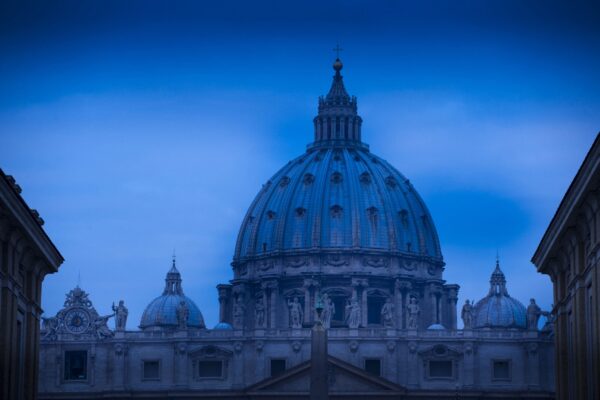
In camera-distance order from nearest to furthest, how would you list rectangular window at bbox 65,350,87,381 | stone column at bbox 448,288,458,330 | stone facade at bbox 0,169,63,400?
stone facade at bbox 0,169,63,400 → rectangular window at bbox 65,350,87,381 → stone column at bbox 448,288,458,330

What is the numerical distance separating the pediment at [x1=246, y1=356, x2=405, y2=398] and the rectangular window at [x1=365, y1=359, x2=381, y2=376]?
3.18 m

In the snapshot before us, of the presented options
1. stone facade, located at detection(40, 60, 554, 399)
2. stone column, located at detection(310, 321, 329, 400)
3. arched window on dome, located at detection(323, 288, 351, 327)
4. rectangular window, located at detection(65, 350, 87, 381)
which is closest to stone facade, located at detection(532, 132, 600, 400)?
stone column, located at detection(310, 321, 329, 400)

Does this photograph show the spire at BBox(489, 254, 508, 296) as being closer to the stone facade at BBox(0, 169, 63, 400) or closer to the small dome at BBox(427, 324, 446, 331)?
the small dome at BBox(427, 324, 446, 331)

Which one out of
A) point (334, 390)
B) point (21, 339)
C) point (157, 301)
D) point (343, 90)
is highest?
point (343, 90)

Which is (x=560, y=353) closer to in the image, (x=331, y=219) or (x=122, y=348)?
(x=122, y=348)

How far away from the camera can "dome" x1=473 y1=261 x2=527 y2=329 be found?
499ft

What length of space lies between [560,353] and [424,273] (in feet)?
360

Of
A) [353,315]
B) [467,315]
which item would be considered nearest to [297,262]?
[353,315]

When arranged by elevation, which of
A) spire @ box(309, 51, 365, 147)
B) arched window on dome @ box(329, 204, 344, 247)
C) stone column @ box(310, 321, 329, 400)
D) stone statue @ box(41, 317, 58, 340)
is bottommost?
stone column @ box(310, 321, 329, 400)

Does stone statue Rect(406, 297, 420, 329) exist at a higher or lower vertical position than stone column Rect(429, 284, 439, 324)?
lower

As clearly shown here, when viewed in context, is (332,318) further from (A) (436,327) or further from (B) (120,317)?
(B) (120,317)

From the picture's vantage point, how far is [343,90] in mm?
175000

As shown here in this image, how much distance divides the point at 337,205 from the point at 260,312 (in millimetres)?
16755

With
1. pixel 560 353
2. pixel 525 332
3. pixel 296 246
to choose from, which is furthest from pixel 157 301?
pixel 560 353
